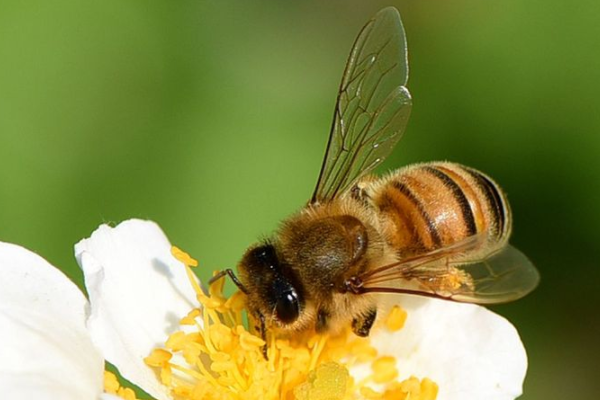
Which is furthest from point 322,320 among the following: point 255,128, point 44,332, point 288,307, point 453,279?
point 255,128

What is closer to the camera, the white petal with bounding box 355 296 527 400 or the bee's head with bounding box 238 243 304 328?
the bee's head with bounding box 238 243 304 328

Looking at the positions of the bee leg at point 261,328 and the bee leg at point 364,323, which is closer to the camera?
the bee leg at point 261,328

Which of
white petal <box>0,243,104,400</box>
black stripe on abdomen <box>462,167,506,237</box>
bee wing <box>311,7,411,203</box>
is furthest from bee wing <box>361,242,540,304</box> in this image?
white petal <box>0,243,104,400</box>

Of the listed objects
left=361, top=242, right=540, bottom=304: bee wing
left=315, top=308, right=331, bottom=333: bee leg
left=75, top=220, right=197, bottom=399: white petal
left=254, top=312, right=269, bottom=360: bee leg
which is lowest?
left=361, top=242, right=540, bottom=304: bee wing

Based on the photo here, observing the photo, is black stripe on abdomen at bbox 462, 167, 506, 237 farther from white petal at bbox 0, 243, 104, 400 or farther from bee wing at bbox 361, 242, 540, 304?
white petal at bbox 0, 243, 104, 400

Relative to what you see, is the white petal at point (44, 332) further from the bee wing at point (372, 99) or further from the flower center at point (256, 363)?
the bee wing at point (372, 99)

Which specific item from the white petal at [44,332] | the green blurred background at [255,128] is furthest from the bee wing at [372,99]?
the green blurred background at [255,128]

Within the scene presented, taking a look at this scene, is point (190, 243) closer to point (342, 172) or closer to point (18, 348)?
point (342, 172)
